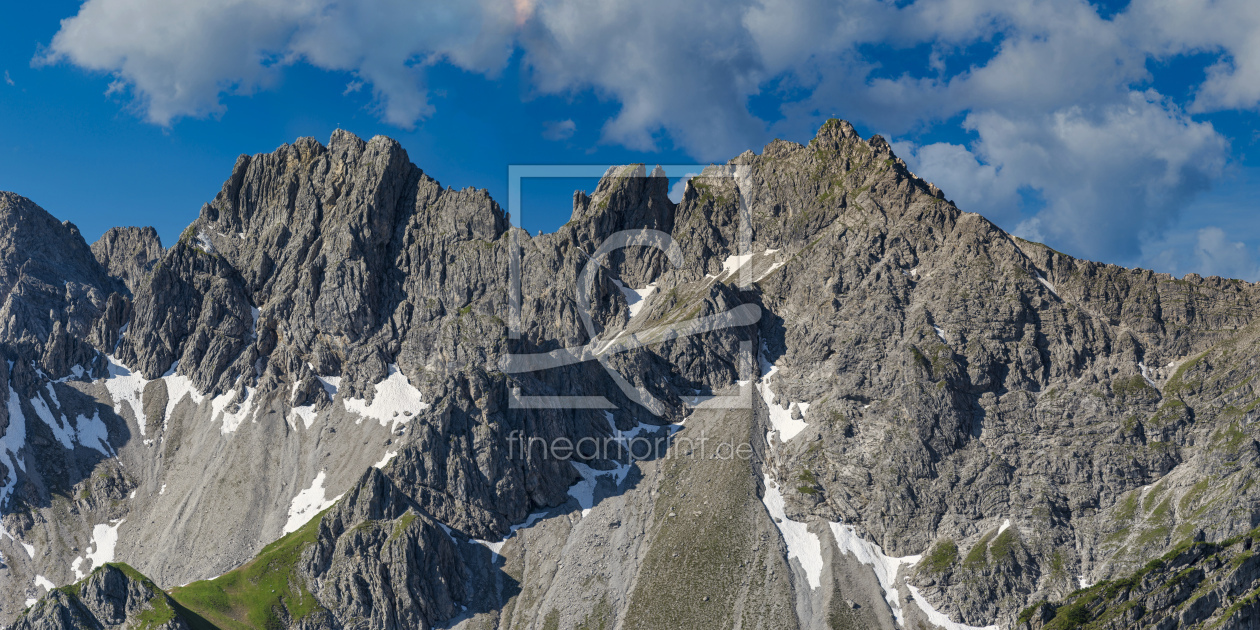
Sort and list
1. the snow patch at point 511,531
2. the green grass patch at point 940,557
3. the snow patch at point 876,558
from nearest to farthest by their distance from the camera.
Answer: the snow patch at point 876,558 → the green grass patch at point 940,557 → the snow patch at point 511,531

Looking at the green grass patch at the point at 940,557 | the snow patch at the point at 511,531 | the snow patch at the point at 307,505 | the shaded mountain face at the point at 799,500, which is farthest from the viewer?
the snow patch at the point at 307,505

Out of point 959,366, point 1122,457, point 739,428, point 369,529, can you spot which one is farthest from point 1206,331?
point 369,529

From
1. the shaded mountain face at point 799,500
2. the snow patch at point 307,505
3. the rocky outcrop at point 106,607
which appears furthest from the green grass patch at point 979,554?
the rocky outcrop at point 106,607

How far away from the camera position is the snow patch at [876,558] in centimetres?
16475

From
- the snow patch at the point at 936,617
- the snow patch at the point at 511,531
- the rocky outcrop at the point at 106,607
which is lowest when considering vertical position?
the snow patch at the point at 936,617

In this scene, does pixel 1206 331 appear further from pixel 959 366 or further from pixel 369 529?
pixel 369 529

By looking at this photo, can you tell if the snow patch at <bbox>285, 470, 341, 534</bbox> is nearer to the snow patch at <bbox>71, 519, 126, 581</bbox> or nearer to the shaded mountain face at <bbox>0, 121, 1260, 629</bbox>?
the shaded mountain face at <bbox>0, 121, 1260, 629</bbox>

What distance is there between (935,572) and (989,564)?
30.7ft

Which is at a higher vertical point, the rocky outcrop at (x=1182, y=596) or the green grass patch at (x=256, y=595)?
the green grass patch at (x=256, y=595)

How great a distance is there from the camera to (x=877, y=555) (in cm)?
17150

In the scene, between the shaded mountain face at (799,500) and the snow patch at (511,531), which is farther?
the snow patch at (511,531)

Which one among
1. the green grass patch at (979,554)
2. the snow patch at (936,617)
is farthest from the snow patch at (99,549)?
the green grass patch at (979,554)

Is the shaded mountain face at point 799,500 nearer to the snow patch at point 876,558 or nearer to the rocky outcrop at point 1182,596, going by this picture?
the snow patch at point 876,558

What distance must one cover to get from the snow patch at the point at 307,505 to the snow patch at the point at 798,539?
290ft
